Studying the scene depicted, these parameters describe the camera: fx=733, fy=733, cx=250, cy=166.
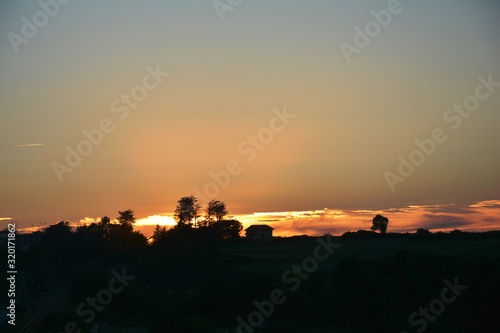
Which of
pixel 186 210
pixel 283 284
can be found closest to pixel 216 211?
pixel 186 210

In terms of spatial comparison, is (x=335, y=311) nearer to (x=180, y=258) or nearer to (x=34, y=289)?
(x=180, y=258)

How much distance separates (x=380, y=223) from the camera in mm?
128375

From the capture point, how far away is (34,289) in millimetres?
81500

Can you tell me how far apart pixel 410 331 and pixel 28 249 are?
75.8 m

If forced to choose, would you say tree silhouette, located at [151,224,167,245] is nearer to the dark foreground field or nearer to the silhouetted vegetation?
the silhouetted vegetation

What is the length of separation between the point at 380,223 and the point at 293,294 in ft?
245

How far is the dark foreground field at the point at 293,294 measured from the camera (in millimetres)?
47875

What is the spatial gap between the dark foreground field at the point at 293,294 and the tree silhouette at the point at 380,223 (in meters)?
35.2

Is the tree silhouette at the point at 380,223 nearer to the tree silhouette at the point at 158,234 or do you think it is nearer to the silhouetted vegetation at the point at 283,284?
the silhouetted vegetation at the point at 283,284

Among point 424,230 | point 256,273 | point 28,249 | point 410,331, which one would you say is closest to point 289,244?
point 424,230

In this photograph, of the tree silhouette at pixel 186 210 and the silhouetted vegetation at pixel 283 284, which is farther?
the tree silhouette at pixel 186 210

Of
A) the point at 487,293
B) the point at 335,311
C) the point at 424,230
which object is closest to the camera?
the point at 487,293

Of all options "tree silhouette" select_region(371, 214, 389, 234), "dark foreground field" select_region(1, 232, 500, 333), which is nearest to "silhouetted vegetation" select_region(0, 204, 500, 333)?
"dark foreground field" select_region(1, 232, 500, 333)

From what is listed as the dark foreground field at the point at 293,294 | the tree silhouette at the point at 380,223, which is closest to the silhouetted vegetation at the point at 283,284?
the dark foreground field at the point at 293,294
